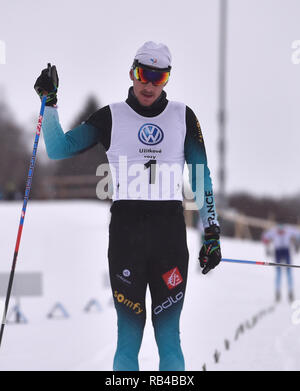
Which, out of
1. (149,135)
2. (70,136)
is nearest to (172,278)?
(149,135)

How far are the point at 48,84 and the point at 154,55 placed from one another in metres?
0.60

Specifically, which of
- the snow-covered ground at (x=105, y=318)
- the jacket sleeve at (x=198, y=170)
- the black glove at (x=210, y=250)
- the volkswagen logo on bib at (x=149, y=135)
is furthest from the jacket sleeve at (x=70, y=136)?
the snow-covered ground at (x=105, y=318)

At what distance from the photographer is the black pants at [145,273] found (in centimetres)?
373

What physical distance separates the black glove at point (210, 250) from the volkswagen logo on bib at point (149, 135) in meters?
0.59

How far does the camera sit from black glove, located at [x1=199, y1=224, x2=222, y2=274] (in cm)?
392

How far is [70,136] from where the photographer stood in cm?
388

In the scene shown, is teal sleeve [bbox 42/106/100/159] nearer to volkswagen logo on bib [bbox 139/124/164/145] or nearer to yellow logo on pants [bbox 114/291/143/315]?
volkswagen logo on bib [bbox 139/124/164/145]

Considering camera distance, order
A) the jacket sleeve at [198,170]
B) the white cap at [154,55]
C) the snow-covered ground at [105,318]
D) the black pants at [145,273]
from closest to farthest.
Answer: the black pants at [145,273], the white cap at [154,55], the jacket sleeve at [198,170], the snow-covered ground at [105,318]

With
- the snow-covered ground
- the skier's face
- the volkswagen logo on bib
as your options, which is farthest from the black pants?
the snow-covered ground

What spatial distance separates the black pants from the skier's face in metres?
0.56

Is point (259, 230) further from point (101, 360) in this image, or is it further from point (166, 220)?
point (166, 220)

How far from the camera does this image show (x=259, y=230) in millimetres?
41438

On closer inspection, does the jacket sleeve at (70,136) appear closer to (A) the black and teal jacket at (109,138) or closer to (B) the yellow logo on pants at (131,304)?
(A) the black and teal jacket at (109,138)
